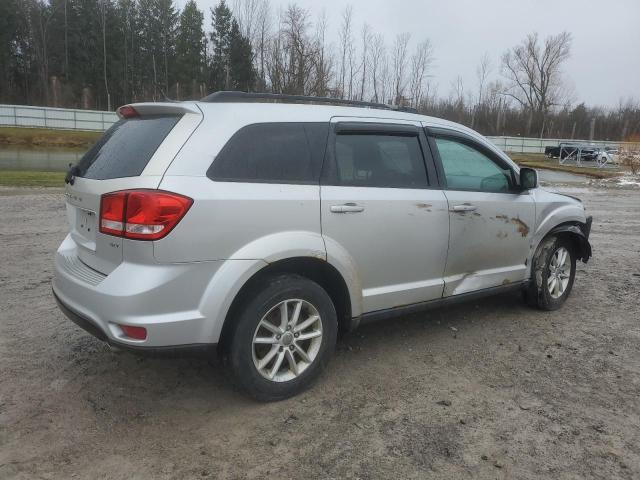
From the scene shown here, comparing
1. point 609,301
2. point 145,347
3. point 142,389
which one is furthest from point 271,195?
point 609,301

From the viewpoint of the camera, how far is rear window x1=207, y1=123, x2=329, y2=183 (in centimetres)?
301

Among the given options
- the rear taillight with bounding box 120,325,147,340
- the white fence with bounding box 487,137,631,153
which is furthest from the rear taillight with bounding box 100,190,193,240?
the white fence with bounding box 487,137,631,153

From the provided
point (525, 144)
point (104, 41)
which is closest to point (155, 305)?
point (525, 144)

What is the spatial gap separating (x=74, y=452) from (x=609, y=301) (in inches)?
203

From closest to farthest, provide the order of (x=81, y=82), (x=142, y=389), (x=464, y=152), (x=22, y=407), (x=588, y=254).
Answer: (x=22, y=407) → (x=142, y=389) → (x=464, y=152) → (x=588, y=254) → (x=81, y=82)

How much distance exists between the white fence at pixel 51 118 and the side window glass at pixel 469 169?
44713mm

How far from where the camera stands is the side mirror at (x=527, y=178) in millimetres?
4555

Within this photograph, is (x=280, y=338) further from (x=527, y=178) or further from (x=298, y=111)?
(x=527, y=178)

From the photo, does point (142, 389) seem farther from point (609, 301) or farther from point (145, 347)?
point (609, 301)

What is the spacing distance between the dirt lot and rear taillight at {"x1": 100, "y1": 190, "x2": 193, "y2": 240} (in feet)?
3.73

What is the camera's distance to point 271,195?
3.08m

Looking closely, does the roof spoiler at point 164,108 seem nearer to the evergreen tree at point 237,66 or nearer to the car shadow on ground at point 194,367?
the car shadow on ground at point 194,367

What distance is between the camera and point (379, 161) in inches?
146

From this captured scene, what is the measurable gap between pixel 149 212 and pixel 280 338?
3.59 feet
